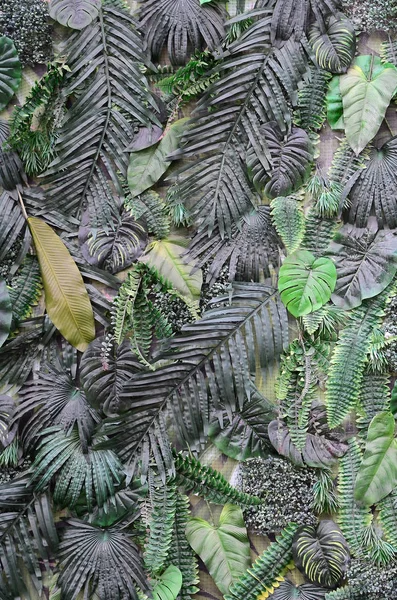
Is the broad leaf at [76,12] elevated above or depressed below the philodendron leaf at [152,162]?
above

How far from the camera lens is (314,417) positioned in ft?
7.66

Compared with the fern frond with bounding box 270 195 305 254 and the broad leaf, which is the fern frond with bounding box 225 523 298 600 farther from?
the broad leaf

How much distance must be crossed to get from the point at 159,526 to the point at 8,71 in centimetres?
156

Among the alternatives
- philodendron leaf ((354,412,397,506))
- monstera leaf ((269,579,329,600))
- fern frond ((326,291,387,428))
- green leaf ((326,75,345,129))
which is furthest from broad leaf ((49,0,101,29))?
monstera leaf ((269,579,329,600))

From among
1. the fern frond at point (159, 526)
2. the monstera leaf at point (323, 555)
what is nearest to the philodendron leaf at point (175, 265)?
the fern frond at point (159, 526)

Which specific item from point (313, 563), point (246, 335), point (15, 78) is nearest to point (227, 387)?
point (246, 335)

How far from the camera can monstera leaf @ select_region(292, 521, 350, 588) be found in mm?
2230

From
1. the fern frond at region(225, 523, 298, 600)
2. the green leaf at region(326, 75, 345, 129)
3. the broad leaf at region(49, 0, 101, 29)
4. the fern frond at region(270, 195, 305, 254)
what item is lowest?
the fern frond at region(225, 523, 298, 600)

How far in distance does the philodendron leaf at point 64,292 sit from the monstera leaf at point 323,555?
899 mm

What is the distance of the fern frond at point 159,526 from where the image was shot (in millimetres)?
2283

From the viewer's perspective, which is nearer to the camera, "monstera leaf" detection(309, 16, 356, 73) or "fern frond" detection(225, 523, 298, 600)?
"fern frond" detection(225, 523, 298, 600)

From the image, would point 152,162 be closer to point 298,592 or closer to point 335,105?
point 335,105

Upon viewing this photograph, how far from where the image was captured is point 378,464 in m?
2.24

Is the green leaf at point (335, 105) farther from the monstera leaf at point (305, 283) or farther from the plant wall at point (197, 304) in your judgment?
the monstera leaf at point (305, 283)
